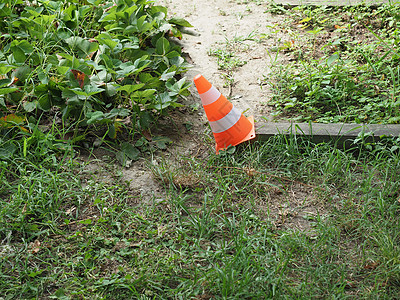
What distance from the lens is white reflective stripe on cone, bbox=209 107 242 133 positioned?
3316 millimetres

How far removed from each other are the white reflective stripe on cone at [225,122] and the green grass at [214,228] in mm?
206

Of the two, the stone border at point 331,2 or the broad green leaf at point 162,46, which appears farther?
the stone border at point 331,2

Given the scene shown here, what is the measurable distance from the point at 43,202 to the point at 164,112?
1234 mm

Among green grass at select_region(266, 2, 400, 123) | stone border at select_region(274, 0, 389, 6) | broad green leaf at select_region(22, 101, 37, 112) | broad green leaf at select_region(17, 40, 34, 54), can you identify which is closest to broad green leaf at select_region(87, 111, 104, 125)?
broad green leaf at select_region(22, 101, 37, 112)

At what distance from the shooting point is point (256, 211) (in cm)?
287

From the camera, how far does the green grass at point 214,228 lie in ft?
7.71

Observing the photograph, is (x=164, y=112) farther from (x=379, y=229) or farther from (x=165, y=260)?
(x=379, y=229)

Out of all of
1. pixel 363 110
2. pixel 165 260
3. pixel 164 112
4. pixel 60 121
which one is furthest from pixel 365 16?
pixel 165 260

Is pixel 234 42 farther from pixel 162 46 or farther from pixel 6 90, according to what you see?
pixel 6 90

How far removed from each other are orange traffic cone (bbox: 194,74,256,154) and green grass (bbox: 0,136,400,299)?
113mm

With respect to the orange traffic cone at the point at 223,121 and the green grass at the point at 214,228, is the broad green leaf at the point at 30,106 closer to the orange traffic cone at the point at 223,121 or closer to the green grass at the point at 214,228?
the green grass at the point at 214,228

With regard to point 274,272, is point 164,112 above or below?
above

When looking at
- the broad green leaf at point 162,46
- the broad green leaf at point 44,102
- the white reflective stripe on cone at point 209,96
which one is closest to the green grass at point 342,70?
the white reflective stripe on cone at point 209,96

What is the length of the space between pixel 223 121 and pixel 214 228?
3.08 feet
